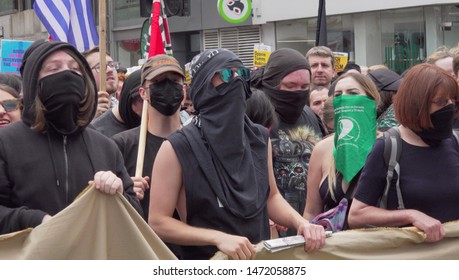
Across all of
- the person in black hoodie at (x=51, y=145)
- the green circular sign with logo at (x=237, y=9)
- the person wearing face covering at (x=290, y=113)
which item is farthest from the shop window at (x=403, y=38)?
the person in black hoodie at (x=51, y=145)

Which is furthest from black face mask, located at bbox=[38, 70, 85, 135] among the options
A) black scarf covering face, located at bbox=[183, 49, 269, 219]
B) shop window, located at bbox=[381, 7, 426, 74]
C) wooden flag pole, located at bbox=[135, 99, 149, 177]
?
shop window, located at bbox=[381, 7, 426, 74]

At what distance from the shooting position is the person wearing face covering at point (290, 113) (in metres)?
5.61

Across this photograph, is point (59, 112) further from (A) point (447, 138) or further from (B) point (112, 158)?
(A) point (447, 138)

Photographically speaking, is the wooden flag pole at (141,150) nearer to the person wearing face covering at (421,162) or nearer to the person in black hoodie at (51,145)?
the person in black hoodie at (51,145)

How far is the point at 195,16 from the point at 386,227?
2008cm

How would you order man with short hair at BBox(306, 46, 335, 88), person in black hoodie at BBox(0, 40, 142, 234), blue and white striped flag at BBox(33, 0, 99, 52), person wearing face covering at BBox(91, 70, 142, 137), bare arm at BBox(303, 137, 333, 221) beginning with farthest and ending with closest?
man with short hair at BBox(306, 46, 335, 88) < blue and white striped flag at BBox(33, 0, 99, 52) < person wearing face covering at BBox(91, 70, 142, 137) < bare arm at BBox(303, 137, 333, 221) < person in black hoodie at BBox(0, 40, 142, 234)

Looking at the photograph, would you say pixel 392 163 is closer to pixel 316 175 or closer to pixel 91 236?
pixel 316 175

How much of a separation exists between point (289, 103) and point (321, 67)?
8.63 ft

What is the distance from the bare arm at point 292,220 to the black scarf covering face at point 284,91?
1.56 metres

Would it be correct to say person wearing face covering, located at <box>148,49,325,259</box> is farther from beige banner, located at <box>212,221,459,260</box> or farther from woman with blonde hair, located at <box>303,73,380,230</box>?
woman with blonde hair, located at <box>303,73,380,230</box>

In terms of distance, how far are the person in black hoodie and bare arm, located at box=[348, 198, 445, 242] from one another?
41.4 inches

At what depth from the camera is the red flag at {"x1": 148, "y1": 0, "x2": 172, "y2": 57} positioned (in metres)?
6.76

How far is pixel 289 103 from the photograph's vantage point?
19.6 feet

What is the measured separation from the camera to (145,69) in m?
5.50
